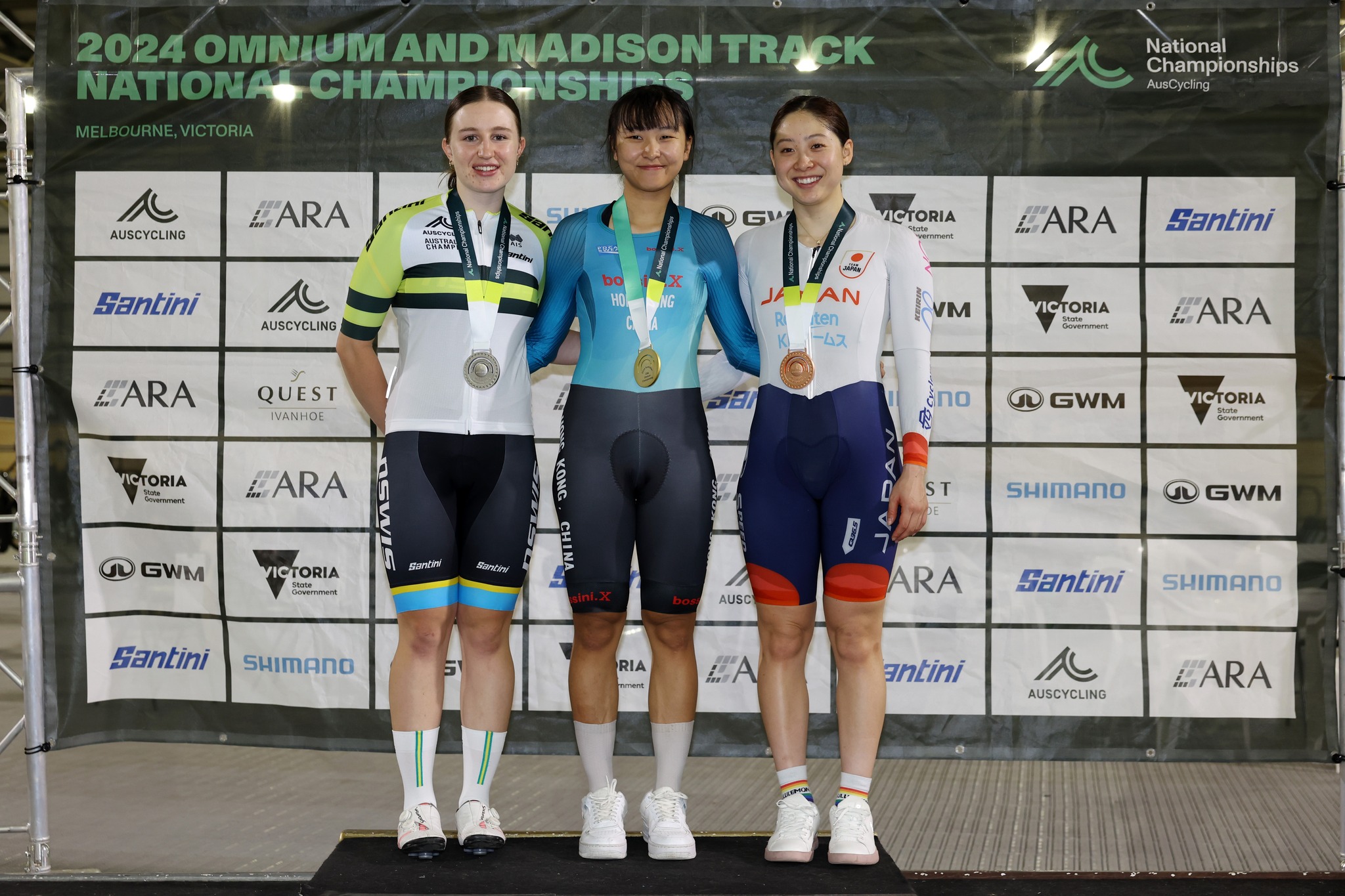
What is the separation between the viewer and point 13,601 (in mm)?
9625

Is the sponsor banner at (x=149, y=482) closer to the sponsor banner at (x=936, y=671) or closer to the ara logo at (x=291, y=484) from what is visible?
the ara logo at (x=291, y=484)

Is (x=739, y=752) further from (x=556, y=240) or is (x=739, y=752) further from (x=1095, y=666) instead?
(x=556, y=240)

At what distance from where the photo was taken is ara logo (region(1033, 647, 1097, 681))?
3707mm

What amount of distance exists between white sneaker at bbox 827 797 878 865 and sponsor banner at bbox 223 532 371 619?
6.56 feet

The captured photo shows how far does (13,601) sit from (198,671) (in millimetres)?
7308

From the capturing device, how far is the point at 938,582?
374cm

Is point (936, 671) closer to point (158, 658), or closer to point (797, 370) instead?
point (797, 370)

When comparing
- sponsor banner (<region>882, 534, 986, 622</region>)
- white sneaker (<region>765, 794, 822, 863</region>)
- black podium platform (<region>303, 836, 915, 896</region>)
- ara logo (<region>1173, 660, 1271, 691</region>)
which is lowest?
black podium platform (<region>303, 836, 915, 896</region>)

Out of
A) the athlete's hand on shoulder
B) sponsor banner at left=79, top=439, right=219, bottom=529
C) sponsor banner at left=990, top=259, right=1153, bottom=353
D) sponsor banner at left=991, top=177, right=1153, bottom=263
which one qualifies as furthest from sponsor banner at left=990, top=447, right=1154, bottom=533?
sponsor banner at left=79, top=439, right=219, bottom=529

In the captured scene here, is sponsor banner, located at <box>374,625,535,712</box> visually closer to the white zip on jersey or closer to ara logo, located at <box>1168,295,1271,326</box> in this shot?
the white zip on jersey

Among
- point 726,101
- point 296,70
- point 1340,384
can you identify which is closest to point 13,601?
point 296,70

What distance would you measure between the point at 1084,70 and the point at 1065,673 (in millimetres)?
2114

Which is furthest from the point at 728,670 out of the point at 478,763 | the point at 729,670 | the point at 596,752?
the point at 478,763

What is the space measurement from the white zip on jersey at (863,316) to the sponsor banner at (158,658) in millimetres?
2431
